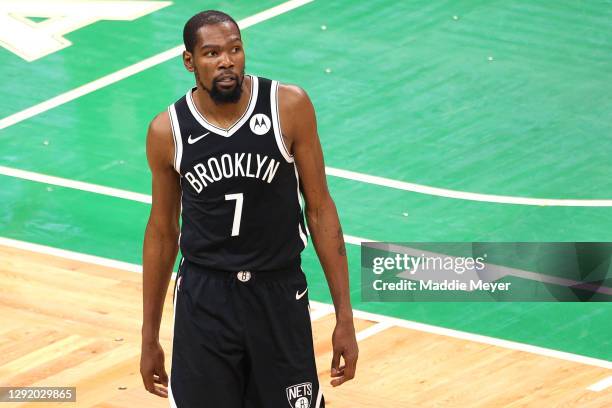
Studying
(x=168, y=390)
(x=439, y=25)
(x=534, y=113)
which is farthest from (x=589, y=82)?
(x=168, y=390)

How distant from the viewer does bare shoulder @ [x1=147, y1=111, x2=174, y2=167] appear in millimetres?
5590

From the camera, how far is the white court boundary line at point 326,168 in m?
10.5

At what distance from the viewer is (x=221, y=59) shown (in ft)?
17.7

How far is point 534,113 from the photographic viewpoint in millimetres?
11828

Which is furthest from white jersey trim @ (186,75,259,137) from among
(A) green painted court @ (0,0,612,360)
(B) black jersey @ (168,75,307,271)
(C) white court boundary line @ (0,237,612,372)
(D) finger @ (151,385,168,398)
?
(A) green painted court @ (0,0,612,360)

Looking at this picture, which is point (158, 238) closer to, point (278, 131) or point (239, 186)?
point (239, 186)

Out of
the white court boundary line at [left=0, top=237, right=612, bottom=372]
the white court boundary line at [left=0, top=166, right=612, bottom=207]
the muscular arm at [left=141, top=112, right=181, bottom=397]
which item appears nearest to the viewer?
the muscular arm at [left=141, top=112, right=181, bottom=397]

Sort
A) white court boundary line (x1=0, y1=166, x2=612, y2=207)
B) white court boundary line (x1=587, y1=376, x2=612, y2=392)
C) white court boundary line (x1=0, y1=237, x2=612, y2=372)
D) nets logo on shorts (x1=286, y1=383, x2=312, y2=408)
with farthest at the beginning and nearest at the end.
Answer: white court boundary line (x1=0, y1=166, x2=612, y2=207) → white court boundary line (x1=0, y1=237, x2=612, y2=372) → white court boundary line (x1=587, y1=376, x2=612, y2=392) → nets logo on shorts (x1=286, y1=383, x2=312, y2=408)

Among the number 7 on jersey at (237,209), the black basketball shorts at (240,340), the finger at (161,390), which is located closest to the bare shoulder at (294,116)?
the number 7 on jersey at (237,209)

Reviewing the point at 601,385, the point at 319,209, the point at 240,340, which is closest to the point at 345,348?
the point at 240,340

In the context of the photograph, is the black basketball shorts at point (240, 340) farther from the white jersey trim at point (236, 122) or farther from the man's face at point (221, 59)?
the man's face at point (221, 59)

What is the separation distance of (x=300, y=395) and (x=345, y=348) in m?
0.28

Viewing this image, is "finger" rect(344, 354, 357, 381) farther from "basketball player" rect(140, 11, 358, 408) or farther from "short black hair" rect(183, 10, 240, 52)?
"short black hair" rect(183, 10, 240, 52)

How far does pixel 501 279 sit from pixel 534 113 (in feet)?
8.85
